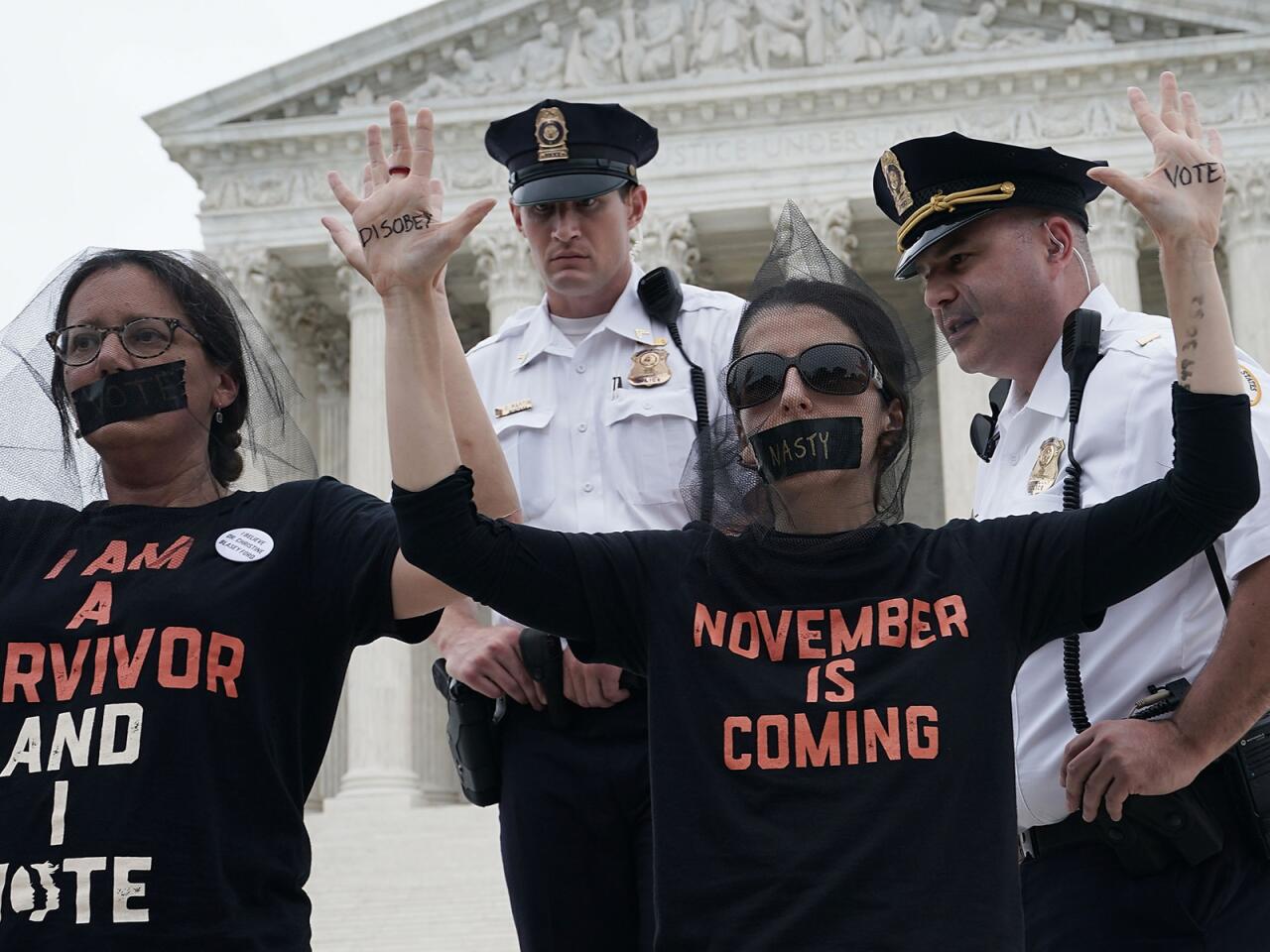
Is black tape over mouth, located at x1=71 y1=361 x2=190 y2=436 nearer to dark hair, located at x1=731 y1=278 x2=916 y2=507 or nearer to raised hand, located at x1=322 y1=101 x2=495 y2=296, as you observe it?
raised hand, located at x1=322 y1=101 x2=495 y2=296

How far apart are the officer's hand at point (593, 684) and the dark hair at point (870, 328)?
1.15 m

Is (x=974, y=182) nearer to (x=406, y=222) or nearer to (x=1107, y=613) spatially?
(x=1107, y=613)

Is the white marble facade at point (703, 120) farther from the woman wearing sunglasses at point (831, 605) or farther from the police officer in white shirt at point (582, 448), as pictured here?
the woman wearing sunglasses at point (831, 605)

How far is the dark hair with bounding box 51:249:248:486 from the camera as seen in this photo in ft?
14.7

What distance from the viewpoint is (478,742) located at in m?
5.26

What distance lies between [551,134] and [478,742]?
6.67 feet

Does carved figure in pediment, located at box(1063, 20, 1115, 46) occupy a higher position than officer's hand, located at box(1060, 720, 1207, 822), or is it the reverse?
carved figure in pediment, located at box(1063, 20, 1115, 46)

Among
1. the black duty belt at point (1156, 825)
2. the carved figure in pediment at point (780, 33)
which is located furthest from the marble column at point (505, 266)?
the black duty belt at point (1156, 825)

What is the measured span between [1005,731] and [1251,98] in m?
26.2

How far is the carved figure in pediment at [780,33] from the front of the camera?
28.7 meters

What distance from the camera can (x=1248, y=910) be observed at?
14.4 feet

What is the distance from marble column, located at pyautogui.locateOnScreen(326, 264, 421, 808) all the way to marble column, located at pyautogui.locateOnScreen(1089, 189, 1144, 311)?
36.3ft

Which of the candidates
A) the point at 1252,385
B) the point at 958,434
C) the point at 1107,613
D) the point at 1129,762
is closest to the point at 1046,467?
the point at 1107,613

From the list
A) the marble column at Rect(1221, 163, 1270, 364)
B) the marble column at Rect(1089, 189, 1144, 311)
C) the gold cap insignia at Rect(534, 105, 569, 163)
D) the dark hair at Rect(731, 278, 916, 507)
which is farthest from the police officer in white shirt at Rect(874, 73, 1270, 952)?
the marble column at Rect(1221, 163, 1270, 364)
